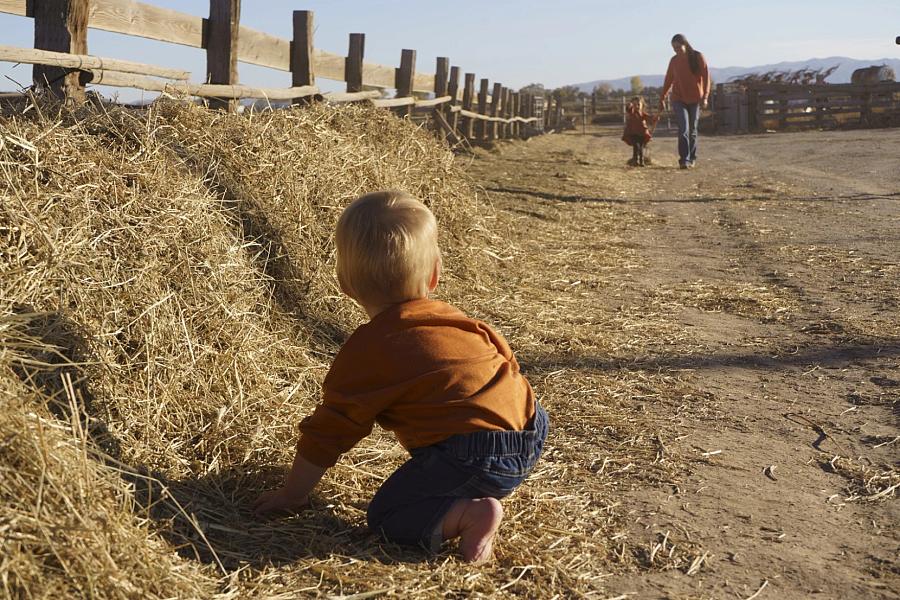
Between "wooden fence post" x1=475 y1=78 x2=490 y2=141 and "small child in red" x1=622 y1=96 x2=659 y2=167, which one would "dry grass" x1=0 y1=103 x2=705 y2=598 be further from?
"wooden fence post" x1=475 y1=78 x2=490 y2=141

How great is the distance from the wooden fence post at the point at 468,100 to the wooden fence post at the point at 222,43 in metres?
11.7

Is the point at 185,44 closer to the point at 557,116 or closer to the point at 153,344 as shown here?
the point at 153,344

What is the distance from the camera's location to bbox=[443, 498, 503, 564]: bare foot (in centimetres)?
253

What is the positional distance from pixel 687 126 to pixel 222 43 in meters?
11.4

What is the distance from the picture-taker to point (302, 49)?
8.09m

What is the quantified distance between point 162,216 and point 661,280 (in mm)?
4057

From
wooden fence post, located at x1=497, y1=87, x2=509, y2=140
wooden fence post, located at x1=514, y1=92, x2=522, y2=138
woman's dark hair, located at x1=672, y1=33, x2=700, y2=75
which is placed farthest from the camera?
wooden fence post, located at x1=514, y1=92, x2=522, y2=138

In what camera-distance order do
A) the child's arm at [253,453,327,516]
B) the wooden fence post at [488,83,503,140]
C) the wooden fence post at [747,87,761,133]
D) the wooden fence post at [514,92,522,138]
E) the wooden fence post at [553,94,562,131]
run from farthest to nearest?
the wooden fence post at [553,94,562,131] → the wooden fence post at [747,87,761,133] → the wooden fence post at [514,92,522,138] → the wooden fence post at [488,83,503,140] → the child's arm at [253,453,327,516]

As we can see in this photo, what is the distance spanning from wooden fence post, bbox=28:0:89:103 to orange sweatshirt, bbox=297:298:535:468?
3243 mm

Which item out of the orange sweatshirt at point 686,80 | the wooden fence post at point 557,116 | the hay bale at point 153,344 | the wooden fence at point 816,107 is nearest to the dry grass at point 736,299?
the hay bale at point 153,344

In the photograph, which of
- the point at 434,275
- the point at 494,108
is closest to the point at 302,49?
the point at 434,275

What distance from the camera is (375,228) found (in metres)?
2.62

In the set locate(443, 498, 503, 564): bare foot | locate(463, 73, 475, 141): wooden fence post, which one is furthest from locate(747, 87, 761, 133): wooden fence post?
locate(443, 498, 503, 564): bare foot

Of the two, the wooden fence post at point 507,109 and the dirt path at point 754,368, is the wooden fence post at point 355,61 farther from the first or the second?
the wooden fence post at point 507,109
